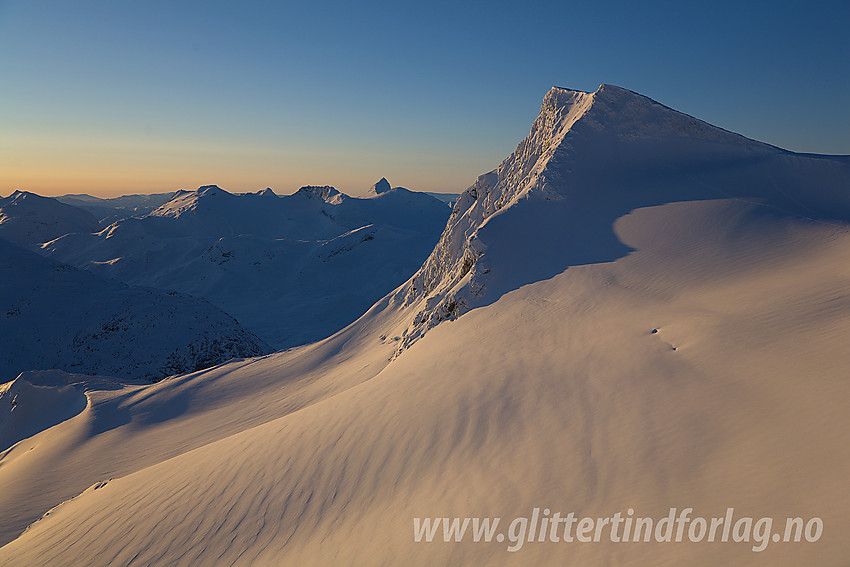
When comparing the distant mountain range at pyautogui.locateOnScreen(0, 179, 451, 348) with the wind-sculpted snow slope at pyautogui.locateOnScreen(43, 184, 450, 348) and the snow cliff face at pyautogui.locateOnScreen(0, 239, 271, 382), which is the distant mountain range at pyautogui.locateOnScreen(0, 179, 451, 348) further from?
the snow cliff face at pyautogui.locateOnScreen(0, 239, 271, 382)

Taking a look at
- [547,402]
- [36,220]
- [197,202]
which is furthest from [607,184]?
[36,220]

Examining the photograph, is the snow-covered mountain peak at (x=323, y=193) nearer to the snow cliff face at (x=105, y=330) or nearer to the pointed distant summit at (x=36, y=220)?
the pointed distant summit at (x=36, y=220)

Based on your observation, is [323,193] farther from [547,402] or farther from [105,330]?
[547,402]

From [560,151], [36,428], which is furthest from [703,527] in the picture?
[36,428]

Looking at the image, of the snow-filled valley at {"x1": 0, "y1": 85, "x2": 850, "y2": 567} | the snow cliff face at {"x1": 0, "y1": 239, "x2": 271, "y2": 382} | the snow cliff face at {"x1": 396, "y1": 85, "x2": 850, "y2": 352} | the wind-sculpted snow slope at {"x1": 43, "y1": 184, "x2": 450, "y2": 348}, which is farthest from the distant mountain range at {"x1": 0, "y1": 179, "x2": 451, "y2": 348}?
the snow cliff face at {"x1": 396, "y1": 85, "x2": 850, "y2": 352}

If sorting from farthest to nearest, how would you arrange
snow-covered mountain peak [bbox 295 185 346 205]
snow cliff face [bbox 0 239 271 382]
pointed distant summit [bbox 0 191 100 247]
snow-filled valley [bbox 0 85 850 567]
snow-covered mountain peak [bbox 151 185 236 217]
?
snow-covered mountain peak [bbox 295 185 346 205]
pointed distant summit [bbox 0 191 100 247]
snow-covered mountain peak [bbox 151 185 236 217]
snow cliff face [bbox 0 239 271 382]
snow-filled valley [bbox 0 85 850 567]
